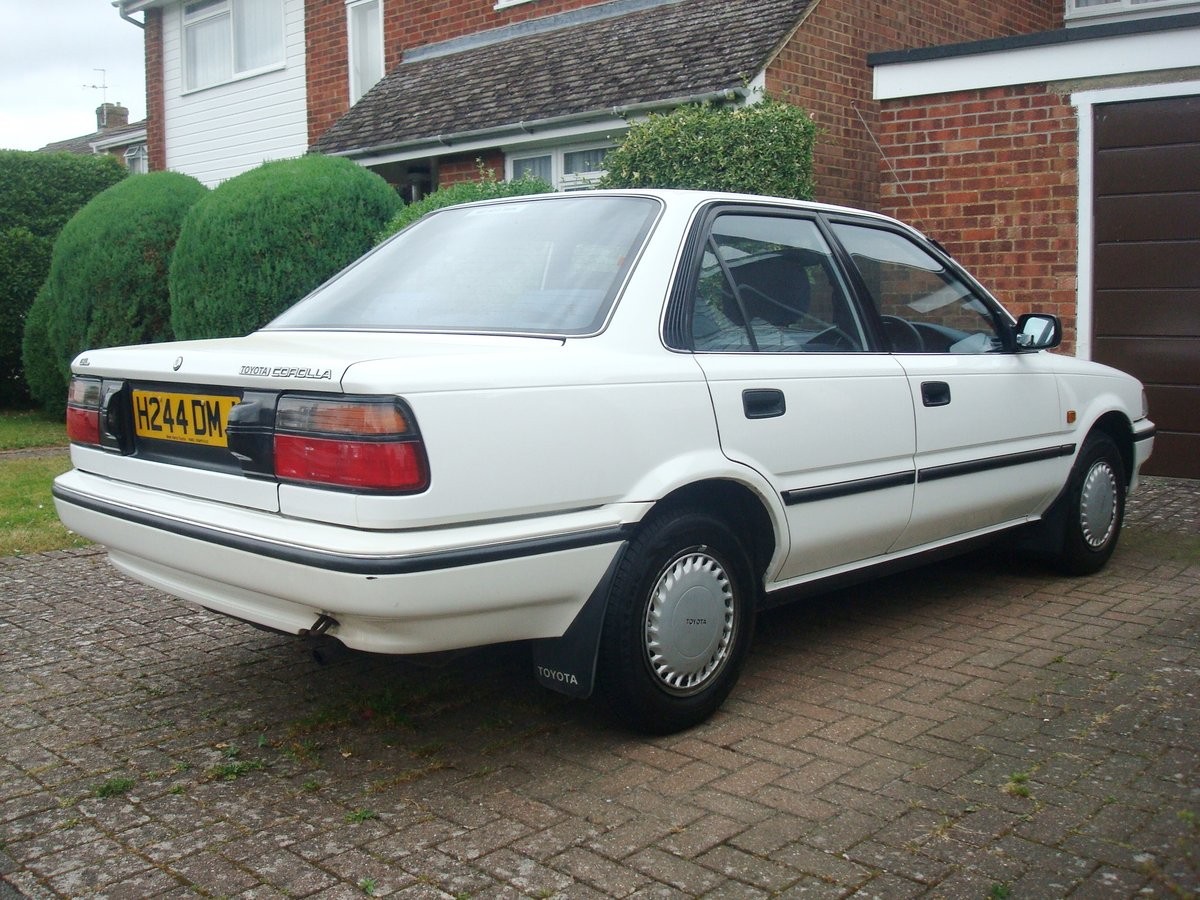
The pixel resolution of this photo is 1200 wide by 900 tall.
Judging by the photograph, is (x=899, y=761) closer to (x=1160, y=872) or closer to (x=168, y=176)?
(x=1160, y=872)

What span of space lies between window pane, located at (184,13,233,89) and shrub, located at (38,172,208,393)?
772 cm

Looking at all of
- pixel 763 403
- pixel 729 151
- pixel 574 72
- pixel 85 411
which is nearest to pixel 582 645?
pixel 763 403

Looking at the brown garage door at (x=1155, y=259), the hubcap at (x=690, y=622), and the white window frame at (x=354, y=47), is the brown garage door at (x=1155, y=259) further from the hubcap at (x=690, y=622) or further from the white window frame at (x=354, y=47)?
the white window frame at (x=354, y=47)

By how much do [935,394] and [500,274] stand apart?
5.72 ft

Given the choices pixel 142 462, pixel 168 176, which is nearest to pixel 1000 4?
pixel 168 176

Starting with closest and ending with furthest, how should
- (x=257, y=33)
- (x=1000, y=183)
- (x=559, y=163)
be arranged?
(x=1000, y=183) → (x=559, y=163) → (x=257, y=33)

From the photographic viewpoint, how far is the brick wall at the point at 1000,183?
30.5ft

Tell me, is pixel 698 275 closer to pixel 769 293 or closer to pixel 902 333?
pixel 769 293

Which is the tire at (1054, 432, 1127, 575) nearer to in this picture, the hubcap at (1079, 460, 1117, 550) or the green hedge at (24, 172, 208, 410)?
the hubcap at (1079, 460, 1117, 550)

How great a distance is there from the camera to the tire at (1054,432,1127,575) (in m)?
5.59

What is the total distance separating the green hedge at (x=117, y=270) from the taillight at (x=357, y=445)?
9156 millimetres

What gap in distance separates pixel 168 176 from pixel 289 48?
5.95m

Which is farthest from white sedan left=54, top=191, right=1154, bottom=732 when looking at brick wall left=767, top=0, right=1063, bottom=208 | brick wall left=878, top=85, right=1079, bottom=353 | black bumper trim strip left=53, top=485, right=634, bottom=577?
brick wall left=767, top=0, right=1063, bottom=208

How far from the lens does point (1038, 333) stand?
5.25m
